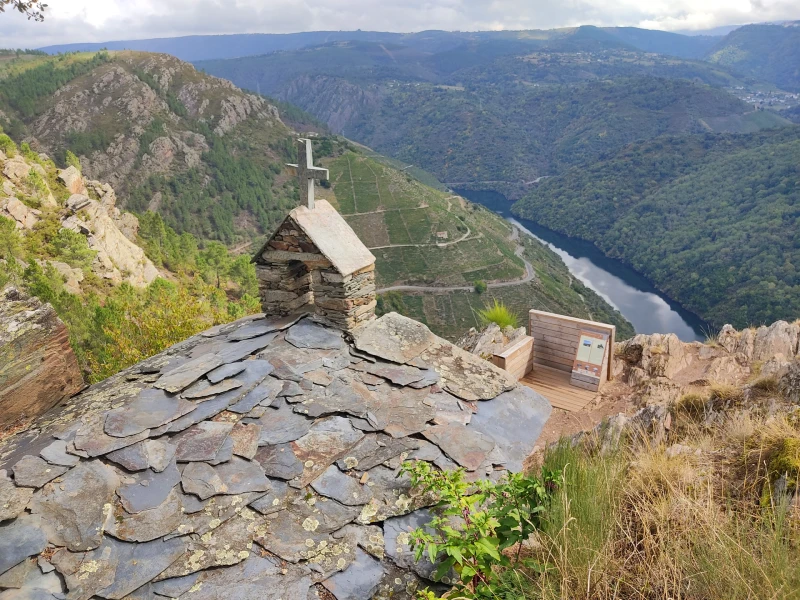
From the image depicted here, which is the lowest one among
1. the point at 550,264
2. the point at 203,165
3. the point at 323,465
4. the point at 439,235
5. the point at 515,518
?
the point at 550,264

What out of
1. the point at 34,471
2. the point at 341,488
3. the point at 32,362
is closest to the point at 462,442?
the point at 341,488

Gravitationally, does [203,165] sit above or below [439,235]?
above

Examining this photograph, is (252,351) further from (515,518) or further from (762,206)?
(762,206)

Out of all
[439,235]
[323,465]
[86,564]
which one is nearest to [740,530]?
[323,465]

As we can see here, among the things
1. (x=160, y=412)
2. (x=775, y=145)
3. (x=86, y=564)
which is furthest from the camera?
(x=775, y=145)

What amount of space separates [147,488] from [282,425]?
1.27 m

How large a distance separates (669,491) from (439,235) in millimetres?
95432

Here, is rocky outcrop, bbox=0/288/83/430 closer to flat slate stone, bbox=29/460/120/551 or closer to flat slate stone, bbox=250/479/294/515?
flat slate stone, bbox=29/460/120/551

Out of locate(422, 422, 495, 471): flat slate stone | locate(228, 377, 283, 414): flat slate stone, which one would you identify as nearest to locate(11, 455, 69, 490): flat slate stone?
locate(228, 377, 283, 414): flat slate stone

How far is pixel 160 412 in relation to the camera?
491cm

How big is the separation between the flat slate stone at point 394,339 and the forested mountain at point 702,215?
243 feet

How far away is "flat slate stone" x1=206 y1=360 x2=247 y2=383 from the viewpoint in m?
5.43

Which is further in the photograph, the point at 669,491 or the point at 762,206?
the point at 762,206

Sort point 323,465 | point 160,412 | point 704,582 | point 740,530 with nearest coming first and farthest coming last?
1. point 704,582
2. point 740,530
3. point 323,465
4. point 160,412
